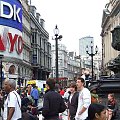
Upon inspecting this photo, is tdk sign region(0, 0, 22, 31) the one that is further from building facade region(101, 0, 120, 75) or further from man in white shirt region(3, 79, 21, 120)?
man in white shirt region(3, 79, 21, 120)

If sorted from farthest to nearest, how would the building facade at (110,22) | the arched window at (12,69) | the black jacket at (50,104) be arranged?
the building facade at (110,22), the arched window at (12,69), the black jacket at (50,104)

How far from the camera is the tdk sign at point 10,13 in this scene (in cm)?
6366

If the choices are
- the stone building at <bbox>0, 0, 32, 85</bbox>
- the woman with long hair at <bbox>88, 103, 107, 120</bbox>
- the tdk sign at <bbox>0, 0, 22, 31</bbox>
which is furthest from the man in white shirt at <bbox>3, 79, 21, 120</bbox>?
the tdk sign at <bbox>0, 0, 22, 31</bbox>

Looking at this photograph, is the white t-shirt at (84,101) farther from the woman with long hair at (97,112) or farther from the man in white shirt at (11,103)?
the woman with long hair at (97,112)

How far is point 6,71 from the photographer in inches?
2475

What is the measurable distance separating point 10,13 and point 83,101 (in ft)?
191

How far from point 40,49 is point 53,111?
3580 inches

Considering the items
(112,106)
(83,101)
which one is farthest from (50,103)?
(112,106)

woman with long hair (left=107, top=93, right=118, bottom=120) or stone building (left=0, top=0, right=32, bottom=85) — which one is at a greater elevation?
stone building (left=0, top=0, right=32, bottom=85)

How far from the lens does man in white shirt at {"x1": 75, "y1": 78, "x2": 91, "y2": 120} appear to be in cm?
854

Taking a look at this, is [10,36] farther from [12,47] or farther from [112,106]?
[112,106]

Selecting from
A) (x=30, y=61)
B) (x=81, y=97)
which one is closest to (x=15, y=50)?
(x=30, y=61)

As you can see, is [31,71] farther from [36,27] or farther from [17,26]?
[17,26]

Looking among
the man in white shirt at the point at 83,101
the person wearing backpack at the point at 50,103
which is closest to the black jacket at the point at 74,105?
the man in white shirt at the point at 83,101
